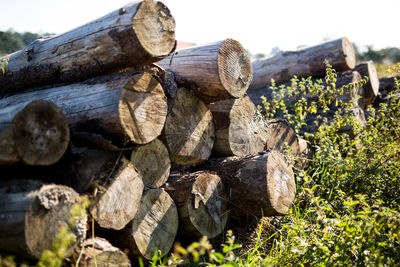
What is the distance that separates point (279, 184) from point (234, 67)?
105 centimetres

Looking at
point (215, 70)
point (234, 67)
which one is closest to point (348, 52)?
point (234, 67)

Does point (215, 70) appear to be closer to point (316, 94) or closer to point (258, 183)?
point (258, 183)

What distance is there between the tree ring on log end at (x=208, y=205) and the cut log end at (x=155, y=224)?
159 millimetres

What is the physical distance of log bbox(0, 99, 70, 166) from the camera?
74.5 inches

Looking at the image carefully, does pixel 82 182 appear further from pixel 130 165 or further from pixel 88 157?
pixel 130 165

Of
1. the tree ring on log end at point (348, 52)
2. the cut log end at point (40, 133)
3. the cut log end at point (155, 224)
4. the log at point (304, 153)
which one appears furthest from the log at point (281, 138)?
the cut log end at point (40, 133)

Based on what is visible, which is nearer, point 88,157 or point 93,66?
point 88,157

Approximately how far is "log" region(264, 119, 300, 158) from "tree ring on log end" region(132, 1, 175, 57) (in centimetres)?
176

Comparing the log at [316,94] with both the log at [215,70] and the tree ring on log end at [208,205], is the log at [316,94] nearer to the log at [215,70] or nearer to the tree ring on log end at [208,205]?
the log at [215,70]

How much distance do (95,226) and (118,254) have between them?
0.22 m

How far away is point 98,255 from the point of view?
2.16m

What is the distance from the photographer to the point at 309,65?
5.52m

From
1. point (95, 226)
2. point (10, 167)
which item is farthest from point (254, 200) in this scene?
point (10, 167)

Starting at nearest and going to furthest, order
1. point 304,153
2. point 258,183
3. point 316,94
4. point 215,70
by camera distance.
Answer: point 215,70, point 258,183, point 304,153, point 316,94
